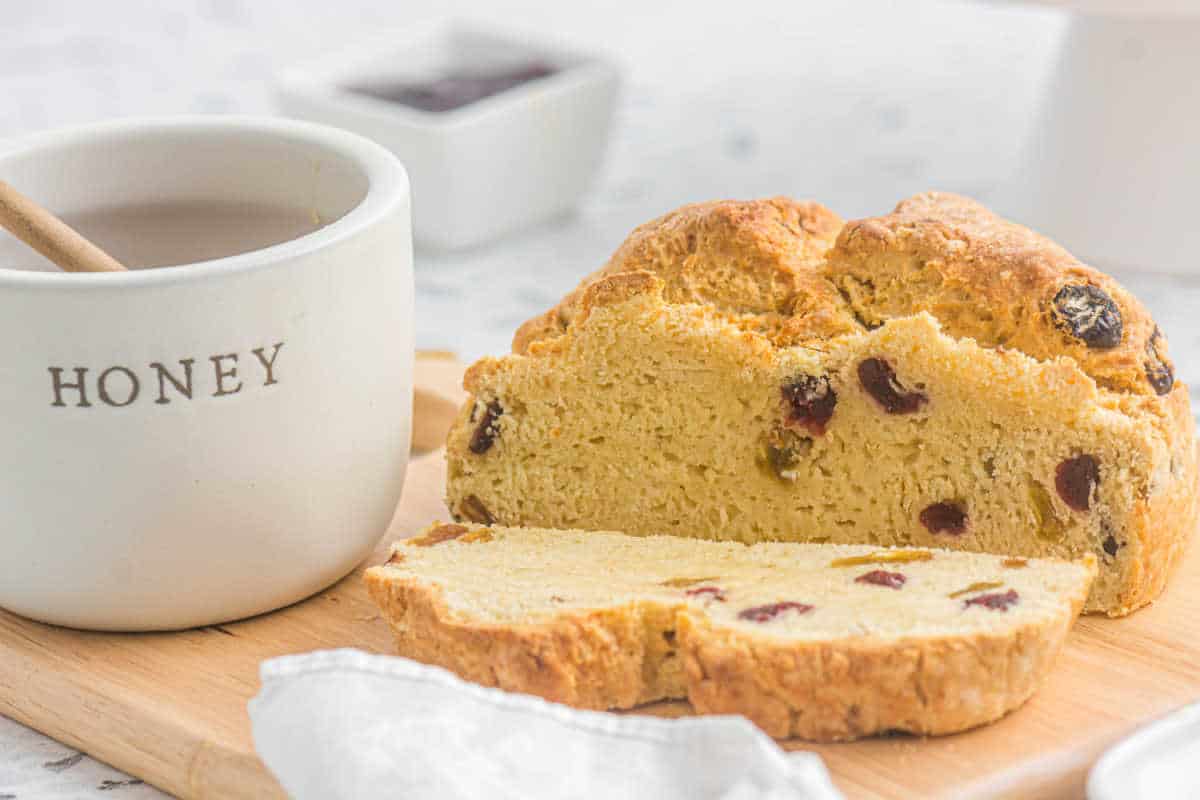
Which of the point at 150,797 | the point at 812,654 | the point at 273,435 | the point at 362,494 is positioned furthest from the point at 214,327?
the point at 812,654

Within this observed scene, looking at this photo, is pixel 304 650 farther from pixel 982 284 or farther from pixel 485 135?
pixel 485 135

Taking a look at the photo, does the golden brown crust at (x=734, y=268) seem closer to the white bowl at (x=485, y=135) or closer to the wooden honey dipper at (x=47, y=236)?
the wooden honey dipper at (x=47, y=236)

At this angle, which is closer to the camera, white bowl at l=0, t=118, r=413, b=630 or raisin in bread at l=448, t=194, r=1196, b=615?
white bowl at l=0, t=118, r=413, b=630

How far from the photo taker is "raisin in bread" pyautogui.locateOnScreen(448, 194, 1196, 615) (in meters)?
2.34

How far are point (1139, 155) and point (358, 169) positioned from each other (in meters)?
2.51

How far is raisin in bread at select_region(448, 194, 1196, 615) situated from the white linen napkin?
0.56 m

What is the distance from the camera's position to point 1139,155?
4.24 meters

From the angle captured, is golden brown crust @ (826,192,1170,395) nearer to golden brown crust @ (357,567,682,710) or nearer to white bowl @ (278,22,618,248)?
golden brown crust @ (357,567,682,710)

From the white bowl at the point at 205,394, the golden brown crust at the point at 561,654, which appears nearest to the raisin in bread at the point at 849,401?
the white bowl at the point at 205,394

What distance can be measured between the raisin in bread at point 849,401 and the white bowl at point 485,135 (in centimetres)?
187

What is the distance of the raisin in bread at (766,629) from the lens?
2092 mm

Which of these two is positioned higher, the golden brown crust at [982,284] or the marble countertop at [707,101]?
the golden brown crust at [982,284]

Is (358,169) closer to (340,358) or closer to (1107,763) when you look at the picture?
(340,358)

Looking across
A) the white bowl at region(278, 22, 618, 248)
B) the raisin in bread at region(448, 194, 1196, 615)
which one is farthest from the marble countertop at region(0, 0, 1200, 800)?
the raisin in bread at region(448, 194, 1196, 615)
